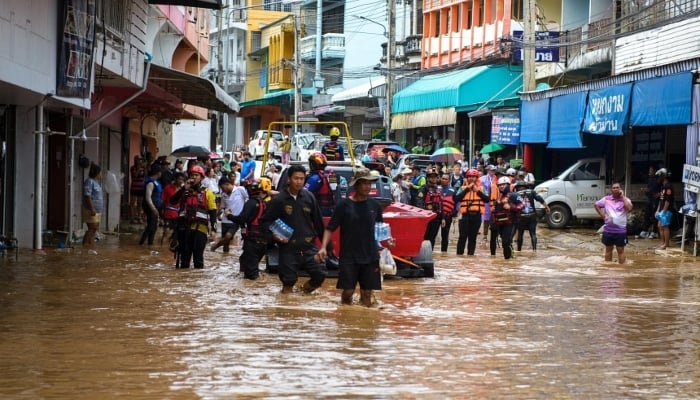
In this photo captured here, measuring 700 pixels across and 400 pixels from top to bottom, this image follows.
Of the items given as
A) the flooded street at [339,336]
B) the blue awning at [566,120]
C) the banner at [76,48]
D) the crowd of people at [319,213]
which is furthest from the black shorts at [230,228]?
the blue awning at [566,120]

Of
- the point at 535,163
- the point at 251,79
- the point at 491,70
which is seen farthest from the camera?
the point at 251,79

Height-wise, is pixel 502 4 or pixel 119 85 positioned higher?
pixel 502 4

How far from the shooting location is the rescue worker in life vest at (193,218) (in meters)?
17.5

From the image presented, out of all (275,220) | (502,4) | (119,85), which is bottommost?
(275,220)

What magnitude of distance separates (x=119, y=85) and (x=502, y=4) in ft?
81.8

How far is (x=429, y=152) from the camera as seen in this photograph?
4791cm

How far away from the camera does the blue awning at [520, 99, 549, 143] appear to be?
3372cm

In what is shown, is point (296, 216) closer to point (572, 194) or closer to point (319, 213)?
point (319, 213)

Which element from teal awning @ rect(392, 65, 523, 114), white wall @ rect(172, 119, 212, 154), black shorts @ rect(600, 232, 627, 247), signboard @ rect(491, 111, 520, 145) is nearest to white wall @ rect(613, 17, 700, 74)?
signboard @ rect(491, 111, 520, 145)

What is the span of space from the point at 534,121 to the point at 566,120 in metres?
2.58

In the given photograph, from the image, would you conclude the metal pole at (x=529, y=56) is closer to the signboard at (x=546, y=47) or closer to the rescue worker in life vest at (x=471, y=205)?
the signboard at (x=546, y=47)

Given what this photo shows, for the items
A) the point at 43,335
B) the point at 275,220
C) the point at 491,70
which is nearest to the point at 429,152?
the point at 491,70

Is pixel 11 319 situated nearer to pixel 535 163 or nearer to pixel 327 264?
pixel 327 264

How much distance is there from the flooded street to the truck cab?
11.4 m
